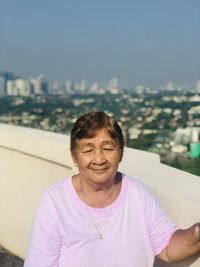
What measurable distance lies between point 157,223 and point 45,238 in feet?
1.39

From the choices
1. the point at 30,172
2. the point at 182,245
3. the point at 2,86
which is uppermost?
the point at 2,86

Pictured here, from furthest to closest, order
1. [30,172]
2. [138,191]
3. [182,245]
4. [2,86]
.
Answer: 1. [2,86]
2. [30,172]
3. [138,191]
4. [182,245]

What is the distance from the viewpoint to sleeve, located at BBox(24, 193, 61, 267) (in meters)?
2.19

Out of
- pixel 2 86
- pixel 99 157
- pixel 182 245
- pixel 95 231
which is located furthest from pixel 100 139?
pixel 2 86

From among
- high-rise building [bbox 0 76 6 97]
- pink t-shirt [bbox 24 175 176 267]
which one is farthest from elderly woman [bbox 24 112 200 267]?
high-rise building [bbox 0 76 6 97]

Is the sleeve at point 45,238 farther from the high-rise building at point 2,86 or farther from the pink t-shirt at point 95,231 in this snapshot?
the high-rise building at point 2,86

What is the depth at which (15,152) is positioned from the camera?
454cm

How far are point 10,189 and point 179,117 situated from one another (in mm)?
4211

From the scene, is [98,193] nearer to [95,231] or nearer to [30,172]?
[95,231]

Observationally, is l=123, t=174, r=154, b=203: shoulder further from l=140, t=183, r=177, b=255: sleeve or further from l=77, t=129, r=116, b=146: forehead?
l=77, t=129, r=116, b=146: forehead

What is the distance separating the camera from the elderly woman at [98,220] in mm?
2180

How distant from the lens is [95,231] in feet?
7.16

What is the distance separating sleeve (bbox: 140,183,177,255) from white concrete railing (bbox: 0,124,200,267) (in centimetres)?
39

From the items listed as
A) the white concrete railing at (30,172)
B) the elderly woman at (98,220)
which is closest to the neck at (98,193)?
the elderly woman at (98,220)
